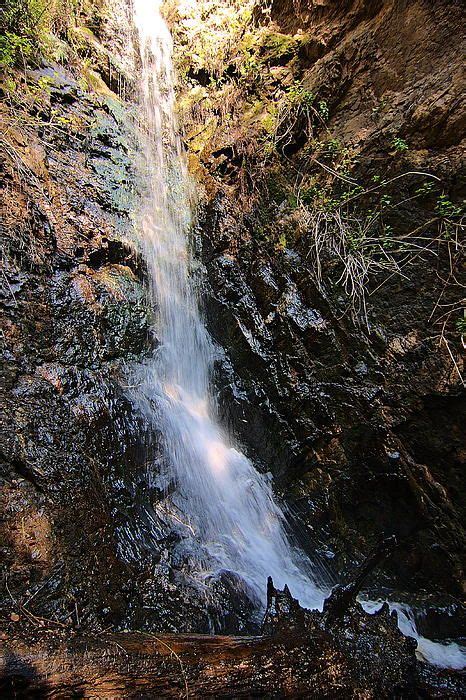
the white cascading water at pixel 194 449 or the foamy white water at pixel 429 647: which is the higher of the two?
the white cascading water at pixel 194 449

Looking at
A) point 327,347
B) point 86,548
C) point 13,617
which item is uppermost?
point 327,347

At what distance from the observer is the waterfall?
297 centimetres

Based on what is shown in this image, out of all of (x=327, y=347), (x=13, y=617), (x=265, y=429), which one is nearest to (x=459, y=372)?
(x=327, y=347)

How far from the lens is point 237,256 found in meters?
4.68

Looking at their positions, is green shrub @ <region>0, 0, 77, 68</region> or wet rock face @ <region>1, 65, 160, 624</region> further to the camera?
green shrub @ <region>0, 0, 77, 68</region>

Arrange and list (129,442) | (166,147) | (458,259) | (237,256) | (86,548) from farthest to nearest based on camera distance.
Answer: (166,147) < (237,256) < (458,259) < (129,442) < (86,548)

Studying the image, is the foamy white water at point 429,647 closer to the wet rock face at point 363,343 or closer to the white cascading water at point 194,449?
the white cascading water at point 194,449

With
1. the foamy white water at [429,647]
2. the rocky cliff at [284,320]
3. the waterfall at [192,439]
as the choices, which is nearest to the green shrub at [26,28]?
the rocky cliff at [284,320]

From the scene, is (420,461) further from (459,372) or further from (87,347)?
(87,347)

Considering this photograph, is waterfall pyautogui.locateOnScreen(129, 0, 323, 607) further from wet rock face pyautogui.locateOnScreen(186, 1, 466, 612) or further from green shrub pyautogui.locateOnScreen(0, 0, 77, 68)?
green shrub pyautogui.locateOnScreen(0, 0, 77, 68)

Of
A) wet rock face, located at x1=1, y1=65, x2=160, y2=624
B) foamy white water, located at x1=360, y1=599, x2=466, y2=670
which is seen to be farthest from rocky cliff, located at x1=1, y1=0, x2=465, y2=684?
foamy white water, located at x1=360, y1=599, x2=466, y2=670

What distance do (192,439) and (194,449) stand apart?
100 millimetres

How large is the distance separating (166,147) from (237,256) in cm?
255

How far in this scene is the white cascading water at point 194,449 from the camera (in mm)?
2922
